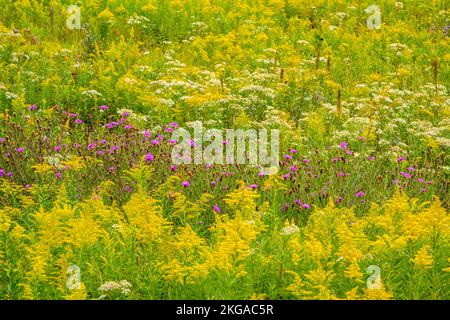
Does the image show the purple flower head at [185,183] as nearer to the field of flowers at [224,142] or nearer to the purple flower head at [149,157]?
the field of flowers at [224,142]

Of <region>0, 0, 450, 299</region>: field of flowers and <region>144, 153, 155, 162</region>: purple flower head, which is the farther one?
<region>144, 153, 155, 162</region>: purple flower head

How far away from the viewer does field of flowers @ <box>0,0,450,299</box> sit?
159 inches

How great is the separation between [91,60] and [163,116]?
2.51m

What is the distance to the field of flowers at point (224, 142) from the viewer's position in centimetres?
404

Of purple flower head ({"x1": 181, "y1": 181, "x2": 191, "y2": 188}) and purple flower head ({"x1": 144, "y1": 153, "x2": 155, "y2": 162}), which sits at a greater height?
purple flower head ({"x1": 144, "y1": 153, "x2": 155, "y2": 162})

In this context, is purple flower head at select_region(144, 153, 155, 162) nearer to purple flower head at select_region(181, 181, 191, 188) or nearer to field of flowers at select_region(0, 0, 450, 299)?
field of flowers at select_region(0, 0, 450, 299)

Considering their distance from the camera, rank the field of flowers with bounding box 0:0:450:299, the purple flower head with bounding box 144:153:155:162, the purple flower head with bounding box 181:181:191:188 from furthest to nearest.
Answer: the purple flower head with bounding box 144:153:155:162
the purple flower head with bounding box 181:181:191:188
the field of flowers with bounding box 0:0:450:299

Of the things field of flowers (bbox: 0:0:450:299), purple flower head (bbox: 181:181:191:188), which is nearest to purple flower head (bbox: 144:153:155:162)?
field of flowers (bbox: 0:0:450:299)

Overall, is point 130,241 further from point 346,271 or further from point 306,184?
point 306,184

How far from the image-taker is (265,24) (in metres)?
11.9

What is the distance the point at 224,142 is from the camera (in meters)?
6.95

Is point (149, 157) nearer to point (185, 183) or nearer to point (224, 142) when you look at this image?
point (185, 183)

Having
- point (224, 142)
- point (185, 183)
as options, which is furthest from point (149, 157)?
point (224, 142)

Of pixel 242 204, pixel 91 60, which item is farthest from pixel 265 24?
pixel 242 204
